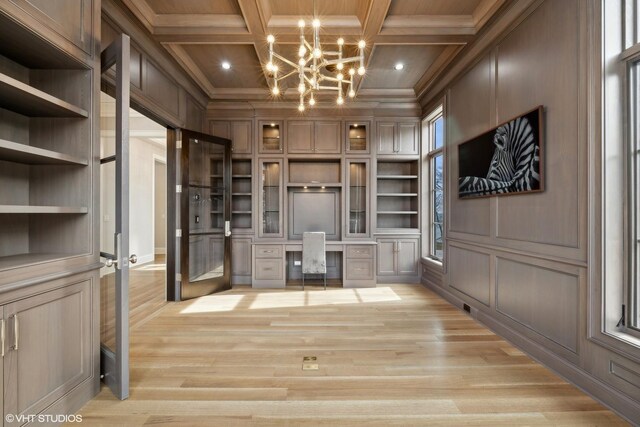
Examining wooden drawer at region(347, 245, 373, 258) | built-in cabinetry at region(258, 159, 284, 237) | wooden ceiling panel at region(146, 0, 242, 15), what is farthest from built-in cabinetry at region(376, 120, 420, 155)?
wooden ceiling panel at region(146, 0, 242, 15)

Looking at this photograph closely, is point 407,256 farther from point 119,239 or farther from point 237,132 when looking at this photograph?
point 119,239

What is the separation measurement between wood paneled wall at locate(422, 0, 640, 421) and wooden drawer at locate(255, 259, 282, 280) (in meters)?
2.86

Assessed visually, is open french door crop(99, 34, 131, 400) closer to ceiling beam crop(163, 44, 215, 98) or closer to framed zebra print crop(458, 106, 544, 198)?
ceiling beam crop(163, 44, 215, 98)

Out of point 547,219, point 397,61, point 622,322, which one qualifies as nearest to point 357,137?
point 397,61

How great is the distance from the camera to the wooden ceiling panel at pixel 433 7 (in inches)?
116

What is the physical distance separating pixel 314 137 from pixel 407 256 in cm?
260

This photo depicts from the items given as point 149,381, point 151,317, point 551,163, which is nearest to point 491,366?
point 551,163

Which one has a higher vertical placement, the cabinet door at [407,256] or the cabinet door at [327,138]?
the cabinet door at [327,138]

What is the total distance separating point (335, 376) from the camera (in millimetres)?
2305

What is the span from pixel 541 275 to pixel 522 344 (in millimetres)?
676

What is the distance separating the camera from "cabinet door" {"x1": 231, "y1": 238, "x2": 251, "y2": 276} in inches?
203

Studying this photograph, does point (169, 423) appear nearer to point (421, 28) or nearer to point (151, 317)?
point (151, 317)

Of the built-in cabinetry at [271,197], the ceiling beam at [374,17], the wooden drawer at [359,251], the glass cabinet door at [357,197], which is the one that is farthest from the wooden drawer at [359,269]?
the ceiling beam at [374,17]
